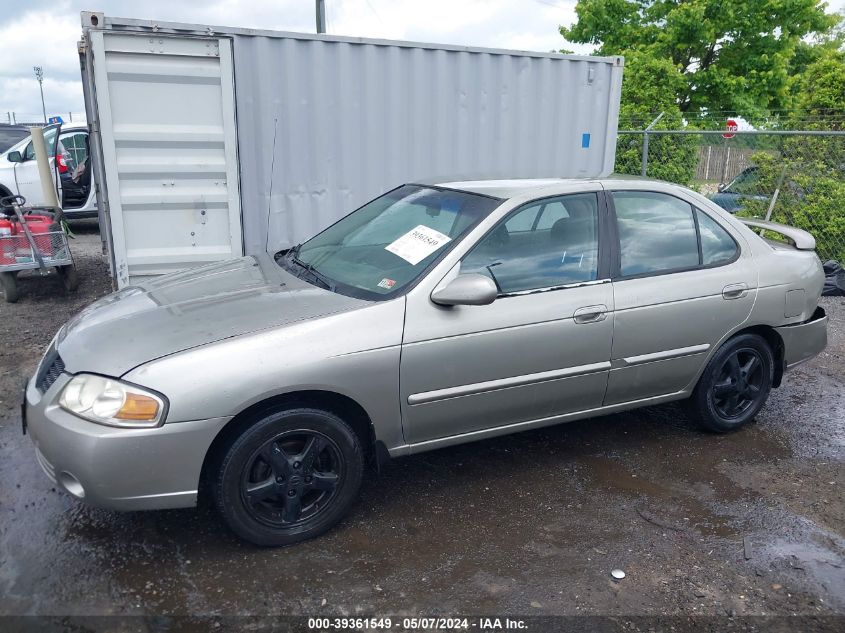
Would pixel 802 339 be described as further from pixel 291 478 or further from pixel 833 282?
pixel 833 282

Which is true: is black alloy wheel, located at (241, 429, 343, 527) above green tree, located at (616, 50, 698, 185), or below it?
below

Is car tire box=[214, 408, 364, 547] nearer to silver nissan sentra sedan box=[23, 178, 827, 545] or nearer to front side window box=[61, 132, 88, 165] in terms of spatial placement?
silver nissan sentra sedan box=[23, 178, 827, 545]

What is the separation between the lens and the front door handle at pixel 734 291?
13.5 ft

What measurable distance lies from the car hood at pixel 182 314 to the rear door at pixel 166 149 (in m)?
2.30

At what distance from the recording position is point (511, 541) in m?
3.29

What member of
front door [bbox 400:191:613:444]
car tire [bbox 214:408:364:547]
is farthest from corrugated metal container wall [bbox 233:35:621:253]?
car tire [bbox 214:408:364:547]

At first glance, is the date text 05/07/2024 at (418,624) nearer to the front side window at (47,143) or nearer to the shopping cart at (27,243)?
the shopping cart at (27,243)

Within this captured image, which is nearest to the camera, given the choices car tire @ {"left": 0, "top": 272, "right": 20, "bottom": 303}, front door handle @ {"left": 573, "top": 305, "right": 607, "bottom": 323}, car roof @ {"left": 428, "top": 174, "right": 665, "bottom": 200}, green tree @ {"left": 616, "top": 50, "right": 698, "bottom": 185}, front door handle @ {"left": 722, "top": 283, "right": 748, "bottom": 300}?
front door handle @ {"left": 573, "top": 305, "right": 607, "bottom": 323}

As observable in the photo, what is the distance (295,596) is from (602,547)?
1424 millimetres

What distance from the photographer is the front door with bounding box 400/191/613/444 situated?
331cm

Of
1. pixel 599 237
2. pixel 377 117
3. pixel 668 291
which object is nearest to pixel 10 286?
pixel 377 117

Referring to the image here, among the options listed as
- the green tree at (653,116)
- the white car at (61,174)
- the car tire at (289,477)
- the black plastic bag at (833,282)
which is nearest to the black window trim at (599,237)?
the car tire at (289,477)

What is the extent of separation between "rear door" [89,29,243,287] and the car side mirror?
11.6 ft

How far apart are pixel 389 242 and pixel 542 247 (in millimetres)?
835
